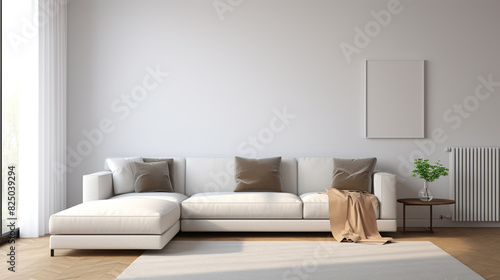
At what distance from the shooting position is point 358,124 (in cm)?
627

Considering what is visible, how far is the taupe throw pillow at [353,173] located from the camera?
5.61 m

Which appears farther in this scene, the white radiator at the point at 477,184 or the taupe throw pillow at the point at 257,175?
the white radiator at the point at 477,184

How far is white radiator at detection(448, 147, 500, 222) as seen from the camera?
6062 millimetres

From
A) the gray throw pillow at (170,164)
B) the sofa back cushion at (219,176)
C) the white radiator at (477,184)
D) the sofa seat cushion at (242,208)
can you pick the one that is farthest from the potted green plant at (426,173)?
the gray throw pillow at (170,164)

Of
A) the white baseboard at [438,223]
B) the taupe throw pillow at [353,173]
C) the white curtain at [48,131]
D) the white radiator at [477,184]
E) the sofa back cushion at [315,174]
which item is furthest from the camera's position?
the white baseboard at [438,223]

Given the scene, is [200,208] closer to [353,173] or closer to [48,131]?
[353,173]

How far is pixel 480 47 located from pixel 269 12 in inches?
107

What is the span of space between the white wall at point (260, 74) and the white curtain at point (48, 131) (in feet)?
0.69

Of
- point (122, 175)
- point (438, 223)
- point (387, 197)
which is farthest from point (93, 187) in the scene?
point (438, 223)

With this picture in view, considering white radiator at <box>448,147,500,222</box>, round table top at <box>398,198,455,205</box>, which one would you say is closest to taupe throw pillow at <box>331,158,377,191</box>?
round table top at <box>398,198,455,205</box>

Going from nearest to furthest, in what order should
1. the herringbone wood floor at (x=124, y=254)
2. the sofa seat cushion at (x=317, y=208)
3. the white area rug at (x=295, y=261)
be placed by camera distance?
the white area rug at (x=295, y=261) < the herringbone wood floor at (x=124, y=254) < the sofa seat cushion at (x=317, y=208)

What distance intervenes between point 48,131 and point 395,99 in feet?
13.9

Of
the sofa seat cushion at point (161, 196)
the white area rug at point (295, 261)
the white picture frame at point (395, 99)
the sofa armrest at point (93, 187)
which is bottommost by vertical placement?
the white area rug at point (295, 261)

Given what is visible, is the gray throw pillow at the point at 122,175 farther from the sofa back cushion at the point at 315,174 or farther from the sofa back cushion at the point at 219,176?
the sofa back cushion at the point at 315,174
